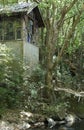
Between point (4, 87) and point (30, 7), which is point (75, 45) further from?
point (4, 87)

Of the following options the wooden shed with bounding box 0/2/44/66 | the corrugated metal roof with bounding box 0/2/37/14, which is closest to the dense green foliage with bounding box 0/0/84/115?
the corrugated metal roof with bounding box 0/2/37/14

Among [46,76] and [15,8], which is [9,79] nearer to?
[46,76]

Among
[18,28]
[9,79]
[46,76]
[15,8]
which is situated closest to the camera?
[9,79]

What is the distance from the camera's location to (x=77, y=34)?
27031 mm

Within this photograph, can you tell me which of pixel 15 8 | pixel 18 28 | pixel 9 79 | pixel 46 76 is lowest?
pixel 46 76

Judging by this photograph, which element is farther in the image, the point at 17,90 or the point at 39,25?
the point at 39,25

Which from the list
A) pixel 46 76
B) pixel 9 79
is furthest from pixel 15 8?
pixel 9 79

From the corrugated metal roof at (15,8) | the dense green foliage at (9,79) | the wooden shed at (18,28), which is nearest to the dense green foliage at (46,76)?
the dense green foliage at (9,79)

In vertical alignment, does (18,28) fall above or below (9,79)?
above

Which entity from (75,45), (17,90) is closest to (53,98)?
A: (17,90)

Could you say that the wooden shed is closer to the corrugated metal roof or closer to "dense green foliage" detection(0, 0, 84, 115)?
the corrugated metal roof

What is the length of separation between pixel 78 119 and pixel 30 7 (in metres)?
8.49

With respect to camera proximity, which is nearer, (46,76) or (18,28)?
(46,76)

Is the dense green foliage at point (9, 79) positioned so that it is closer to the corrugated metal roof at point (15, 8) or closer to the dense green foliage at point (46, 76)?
the dense green foliage at point (46, 76)
